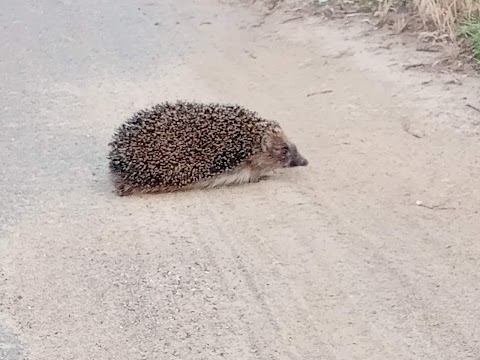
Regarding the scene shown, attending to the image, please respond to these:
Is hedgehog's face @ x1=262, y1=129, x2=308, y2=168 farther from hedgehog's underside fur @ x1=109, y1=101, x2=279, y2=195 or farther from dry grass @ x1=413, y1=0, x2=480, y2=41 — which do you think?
dry grass @ x1=413, y1=0, x2=480, y2=41

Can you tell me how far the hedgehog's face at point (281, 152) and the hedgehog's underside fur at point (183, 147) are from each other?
0.20ft

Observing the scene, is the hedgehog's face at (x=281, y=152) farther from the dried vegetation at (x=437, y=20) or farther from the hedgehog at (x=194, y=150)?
the dried vegetation at (x=437, y=20)

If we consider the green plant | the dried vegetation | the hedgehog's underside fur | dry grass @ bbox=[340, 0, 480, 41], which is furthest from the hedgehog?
dry grass @ bbox=[340, 0, 480, 41]

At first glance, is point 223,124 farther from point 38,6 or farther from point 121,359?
point 38,6

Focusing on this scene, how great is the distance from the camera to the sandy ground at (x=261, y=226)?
4.12 metres

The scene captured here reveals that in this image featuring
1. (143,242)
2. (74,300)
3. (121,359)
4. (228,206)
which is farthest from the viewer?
(228,206)

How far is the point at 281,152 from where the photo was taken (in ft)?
19.9

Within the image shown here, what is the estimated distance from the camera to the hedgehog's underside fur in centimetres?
579

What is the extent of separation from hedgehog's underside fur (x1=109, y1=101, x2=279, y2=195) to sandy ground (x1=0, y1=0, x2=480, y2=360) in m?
0.14

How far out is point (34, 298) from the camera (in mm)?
4496

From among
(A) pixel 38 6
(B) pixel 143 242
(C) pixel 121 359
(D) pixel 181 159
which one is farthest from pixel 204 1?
(C) pixel 121 359

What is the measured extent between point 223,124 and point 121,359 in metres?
2.55

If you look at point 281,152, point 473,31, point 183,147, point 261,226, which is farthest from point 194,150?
point 473,31

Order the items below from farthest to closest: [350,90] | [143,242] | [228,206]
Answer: [350,90]
[228,206]
[143,242]
